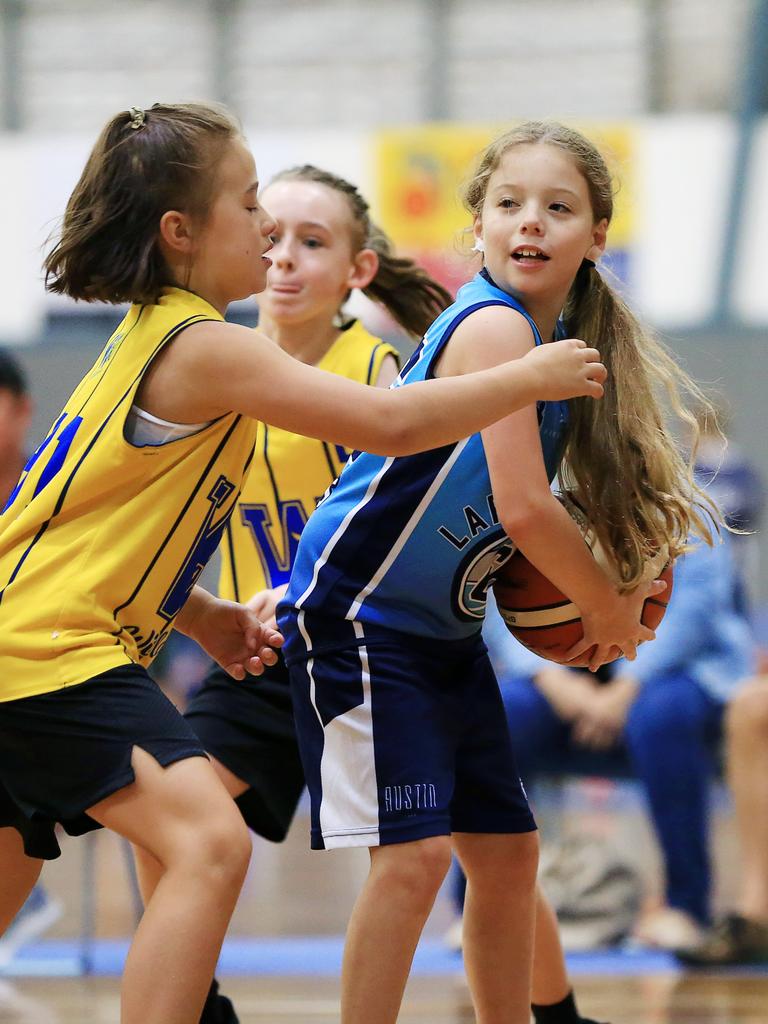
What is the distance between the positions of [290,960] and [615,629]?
2.08m

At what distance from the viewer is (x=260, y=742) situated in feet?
8.79

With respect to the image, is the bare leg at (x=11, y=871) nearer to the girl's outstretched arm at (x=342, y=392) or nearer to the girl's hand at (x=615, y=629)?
the girl's outstretched arm at (x=342, y=392)

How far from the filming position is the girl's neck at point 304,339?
293cm

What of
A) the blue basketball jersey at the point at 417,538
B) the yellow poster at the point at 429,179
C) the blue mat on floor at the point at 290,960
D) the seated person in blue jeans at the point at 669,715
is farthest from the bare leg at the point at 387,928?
the yellow poster at the point at 429,179

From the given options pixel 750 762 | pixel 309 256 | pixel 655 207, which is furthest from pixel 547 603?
pixel 655 207

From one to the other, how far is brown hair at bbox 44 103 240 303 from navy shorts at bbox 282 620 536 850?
63 centimetres

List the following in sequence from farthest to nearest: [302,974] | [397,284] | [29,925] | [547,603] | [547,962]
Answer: [29,925] → [302,974] → [397,284] → [547,962] → [547,603]

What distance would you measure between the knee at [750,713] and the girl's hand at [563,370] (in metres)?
2.51

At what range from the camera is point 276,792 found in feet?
8.81

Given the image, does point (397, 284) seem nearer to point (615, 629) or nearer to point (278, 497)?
point (278, 497)

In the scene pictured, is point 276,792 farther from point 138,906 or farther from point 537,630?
point 138,906

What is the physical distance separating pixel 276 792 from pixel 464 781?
581 millimetres

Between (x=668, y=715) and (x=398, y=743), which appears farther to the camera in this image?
(x=668, y=715)

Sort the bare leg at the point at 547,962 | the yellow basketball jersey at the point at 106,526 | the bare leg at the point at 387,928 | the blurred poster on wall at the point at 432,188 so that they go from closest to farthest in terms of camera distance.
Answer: the yellow basketball jersey at the point at 106,526
the bare leg at the point at 387,928
the bare leg at the point at 547,962
the blurred poster on wall at the point at 432,188
